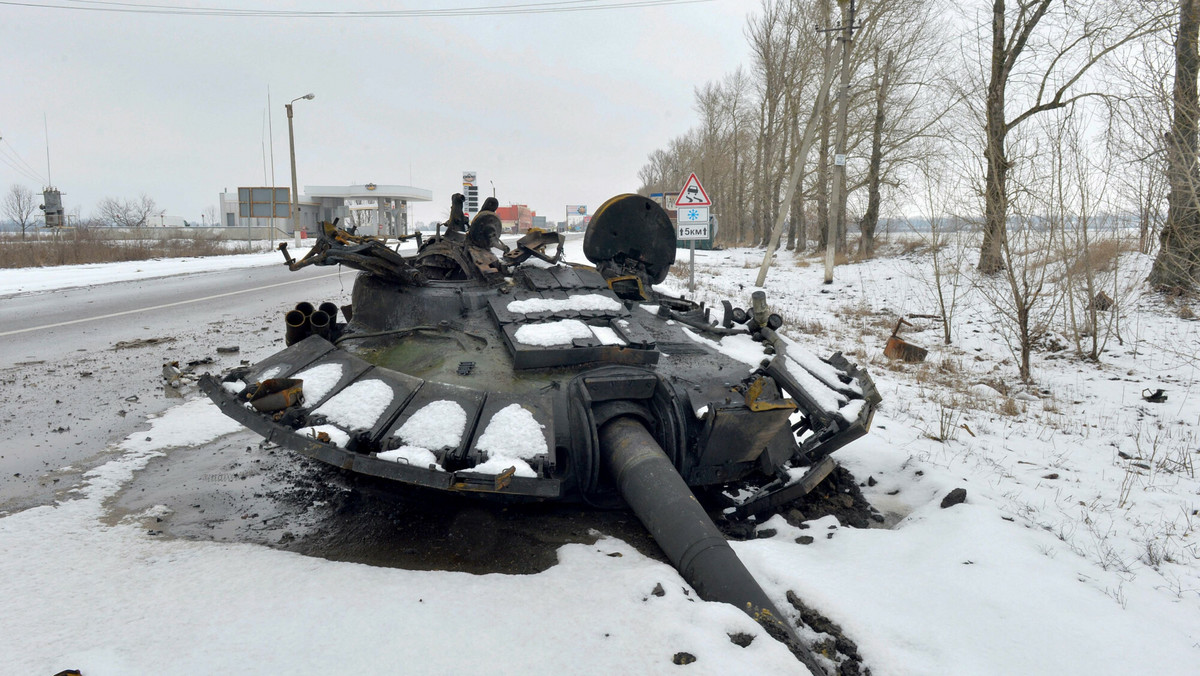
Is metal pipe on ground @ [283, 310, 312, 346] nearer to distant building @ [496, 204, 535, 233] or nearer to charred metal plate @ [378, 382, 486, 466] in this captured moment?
charred metal plate @ [378, 382, 486, 466]

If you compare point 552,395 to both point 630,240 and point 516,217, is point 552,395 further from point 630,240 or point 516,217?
point 516,217

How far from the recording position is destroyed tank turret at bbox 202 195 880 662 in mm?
3283

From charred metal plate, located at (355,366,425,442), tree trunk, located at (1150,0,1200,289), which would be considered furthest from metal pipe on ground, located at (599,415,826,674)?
tree trunk, located at (1150,0,1200,289)

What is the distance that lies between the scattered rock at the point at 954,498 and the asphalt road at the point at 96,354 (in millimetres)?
5784

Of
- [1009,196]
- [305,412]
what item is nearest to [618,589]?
[305,412]

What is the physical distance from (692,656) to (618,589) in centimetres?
61

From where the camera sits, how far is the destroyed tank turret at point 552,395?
328 cm

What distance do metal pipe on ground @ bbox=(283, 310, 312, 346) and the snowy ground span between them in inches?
55.1

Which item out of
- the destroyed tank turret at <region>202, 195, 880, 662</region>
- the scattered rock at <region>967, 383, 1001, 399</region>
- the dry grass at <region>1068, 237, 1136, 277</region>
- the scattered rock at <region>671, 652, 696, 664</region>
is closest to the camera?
the scattered rock at <region>671, 652, 696, 664</region>

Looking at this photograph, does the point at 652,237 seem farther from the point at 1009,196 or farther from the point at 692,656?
the point at 1009,196

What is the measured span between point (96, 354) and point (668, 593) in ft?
27.6

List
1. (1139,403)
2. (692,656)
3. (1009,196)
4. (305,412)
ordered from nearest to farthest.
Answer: (692,656)
(305,412)
(1139,403)
(1009,196)

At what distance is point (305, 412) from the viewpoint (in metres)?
3.68

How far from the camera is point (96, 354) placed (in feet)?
26.8
